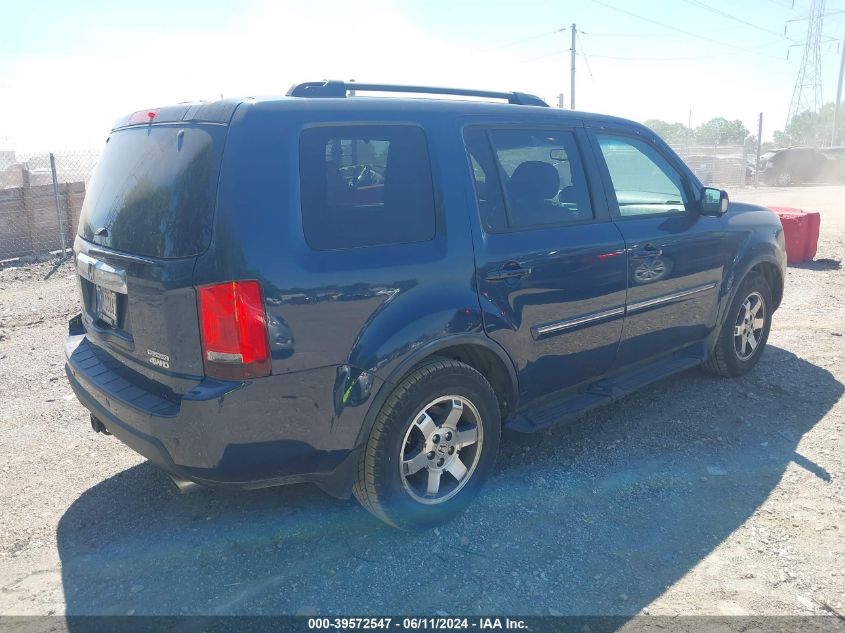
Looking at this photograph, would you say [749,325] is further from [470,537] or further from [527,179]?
[470,537]

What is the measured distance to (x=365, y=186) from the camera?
9.73ft

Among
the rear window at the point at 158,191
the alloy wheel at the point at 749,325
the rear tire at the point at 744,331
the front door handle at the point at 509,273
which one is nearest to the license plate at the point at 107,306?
the rear window at the point at 158,191

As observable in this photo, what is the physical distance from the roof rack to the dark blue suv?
0.04ft

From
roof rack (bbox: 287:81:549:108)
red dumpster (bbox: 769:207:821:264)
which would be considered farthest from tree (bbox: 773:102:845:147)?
roof rack (bbox: 287:81:549:108)

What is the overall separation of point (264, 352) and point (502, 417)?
152 centimetres

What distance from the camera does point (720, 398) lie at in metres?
4.87

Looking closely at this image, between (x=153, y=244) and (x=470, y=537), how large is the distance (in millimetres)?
1931

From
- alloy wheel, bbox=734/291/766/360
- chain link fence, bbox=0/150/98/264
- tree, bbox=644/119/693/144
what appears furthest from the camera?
tree, bbox=644/119/693/144

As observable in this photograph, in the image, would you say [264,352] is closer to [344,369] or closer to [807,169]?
[344,369]

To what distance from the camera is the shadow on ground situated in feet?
9.34

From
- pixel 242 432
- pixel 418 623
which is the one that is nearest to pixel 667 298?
pixel 418 623

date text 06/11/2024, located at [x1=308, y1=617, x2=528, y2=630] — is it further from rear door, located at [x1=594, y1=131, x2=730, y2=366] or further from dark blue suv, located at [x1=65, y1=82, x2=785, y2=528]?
rear door, located at [x1=594, y1=131, x2=730, y2=366]

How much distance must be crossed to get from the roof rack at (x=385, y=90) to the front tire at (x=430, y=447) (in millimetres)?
1313

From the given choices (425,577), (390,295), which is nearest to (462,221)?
(390,295)
